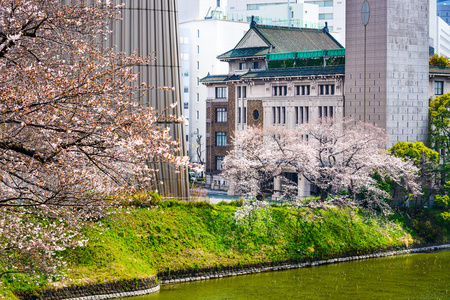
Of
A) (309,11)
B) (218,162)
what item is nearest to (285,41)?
(218,162)

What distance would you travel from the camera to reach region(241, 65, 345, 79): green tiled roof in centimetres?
6094

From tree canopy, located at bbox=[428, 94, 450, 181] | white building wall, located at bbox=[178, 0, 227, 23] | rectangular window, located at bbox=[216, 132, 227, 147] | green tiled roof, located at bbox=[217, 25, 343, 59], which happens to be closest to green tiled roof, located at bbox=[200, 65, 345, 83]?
green tiled roof, located at bbox=[217, 25, 343, 59]

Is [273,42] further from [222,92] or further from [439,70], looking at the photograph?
[439,70]

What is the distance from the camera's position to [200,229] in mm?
38594

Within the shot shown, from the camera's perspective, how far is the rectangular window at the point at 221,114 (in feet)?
242

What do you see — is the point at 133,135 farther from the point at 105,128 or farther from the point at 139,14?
the point at 139,14

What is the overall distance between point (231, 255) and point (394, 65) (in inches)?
1034

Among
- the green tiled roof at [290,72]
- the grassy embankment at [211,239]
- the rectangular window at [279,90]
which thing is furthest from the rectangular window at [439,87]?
the grassy embankment at [211,239]

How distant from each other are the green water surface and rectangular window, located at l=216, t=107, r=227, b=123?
113ft

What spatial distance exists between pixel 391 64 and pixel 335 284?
89.3 feet

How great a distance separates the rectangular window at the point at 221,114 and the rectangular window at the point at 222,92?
1.37 m

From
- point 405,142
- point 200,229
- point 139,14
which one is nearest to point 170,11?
point 139,14

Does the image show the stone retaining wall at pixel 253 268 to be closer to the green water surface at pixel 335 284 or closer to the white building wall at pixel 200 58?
the green water surface at pixel 335 284

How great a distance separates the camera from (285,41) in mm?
71438
